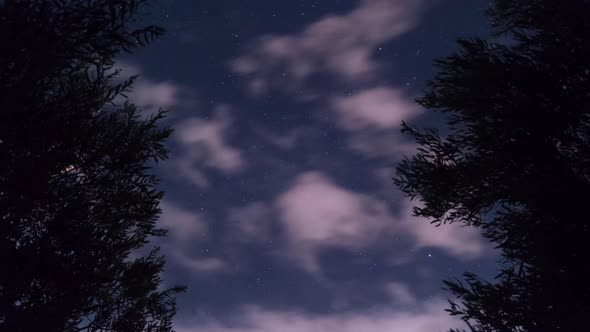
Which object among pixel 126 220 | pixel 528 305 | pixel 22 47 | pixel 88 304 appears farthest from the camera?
pixel 126 220

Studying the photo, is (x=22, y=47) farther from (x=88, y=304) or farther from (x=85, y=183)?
(x=88, y=304)

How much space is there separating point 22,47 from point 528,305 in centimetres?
841

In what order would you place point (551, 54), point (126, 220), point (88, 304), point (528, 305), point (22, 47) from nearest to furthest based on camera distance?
1. point (22, 47)
2. point (528, 305)
3. point (88, 304)
4. point (551, 54)
5. point (126, 220)

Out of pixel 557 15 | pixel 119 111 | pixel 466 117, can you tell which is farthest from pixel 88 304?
pixel 557 15

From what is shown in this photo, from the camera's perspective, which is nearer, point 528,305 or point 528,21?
point 528,305

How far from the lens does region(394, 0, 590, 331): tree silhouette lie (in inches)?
269

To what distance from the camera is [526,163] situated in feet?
25.8

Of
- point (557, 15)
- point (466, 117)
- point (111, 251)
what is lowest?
point (111, 251)

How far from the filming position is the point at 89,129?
7.14 meters

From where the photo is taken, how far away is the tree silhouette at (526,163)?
6.84 m

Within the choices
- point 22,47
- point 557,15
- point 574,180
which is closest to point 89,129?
point 22,47

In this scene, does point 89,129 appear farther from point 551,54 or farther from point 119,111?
point 551,54

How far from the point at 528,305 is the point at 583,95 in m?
3.72

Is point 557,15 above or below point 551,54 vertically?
above
